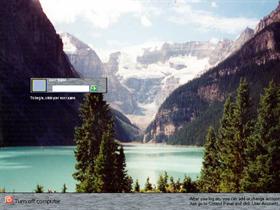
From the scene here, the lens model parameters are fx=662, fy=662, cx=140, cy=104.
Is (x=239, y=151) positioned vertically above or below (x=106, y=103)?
below

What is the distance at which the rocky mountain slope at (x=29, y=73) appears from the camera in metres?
13.7

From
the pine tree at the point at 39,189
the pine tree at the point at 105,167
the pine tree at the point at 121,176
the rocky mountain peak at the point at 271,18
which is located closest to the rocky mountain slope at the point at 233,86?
the rocky mountain peak at the point at 271,18

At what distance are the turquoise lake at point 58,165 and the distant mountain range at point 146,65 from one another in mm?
1302

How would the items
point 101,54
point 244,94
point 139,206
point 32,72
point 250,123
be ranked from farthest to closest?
point 250,123 < point 244,94 < point 101,54 < point 32,72 < point 139,206

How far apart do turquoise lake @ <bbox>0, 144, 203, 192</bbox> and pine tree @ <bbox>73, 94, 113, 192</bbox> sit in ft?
0.91

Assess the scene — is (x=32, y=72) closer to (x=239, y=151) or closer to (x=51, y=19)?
(x=51, y=19)

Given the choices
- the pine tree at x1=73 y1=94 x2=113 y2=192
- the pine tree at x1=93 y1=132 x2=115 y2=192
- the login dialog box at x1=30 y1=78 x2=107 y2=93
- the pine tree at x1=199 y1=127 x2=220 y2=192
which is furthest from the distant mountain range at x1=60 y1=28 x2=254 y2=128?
the pine tree at x1=199 y1=127 x2=220 y2=192

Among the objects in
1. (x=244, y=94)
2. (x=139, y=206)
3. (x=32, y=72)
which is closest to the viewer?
(x=139, y=206)

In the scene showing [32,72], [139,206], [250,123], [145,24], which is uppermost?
[145,24]

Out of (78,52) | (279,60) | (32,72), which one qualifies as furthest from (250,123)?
(32,72)

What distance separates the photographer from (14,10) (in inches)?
576

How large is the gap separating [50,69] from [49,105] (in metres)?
Result: 0.88

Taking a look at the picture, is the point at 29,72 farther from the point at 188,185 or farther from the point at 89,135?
the point at 188,185

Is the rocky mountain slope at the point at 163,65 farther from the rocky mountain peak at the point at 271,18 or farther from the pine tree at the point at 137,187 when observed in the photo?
the pine tree at the point at 137,187
